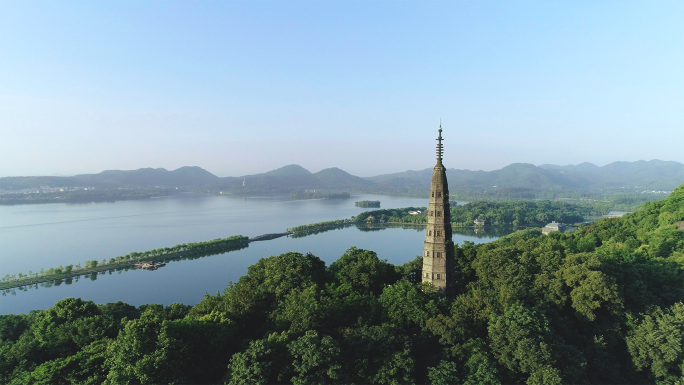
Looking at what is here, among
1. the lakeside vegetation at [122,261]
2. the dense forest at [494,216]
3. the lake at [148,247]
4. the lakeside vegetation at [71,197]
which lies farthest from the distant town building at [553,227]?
the lakeside vegetation at [71,197]

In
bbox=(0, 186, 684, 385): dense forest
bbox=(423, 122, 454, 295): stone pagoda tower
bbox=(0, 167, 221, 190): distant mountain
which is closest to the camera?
bbox=(0, 186, 684, 385): dense forest

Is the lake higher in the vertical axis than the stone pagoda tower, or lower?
lower

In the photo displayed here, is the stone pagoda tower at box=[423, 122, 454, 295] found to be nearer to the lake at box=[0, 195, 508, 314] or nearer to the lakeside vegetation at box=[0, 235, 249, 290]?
the lake at box=[0, 195, 508, 314]

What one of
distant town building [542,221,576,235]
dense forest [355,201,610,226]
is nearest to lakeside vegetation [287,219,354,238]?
dense forest [355,201,610,226]

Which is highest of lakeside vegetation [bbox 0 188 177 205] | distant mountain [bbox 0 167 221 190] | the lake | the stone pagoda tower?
distant mountain [bbox 0 167 221 190]

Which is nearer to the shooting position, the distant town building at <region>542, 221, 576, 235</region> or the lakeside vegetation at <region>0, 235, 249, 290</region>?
the lakeside vegetation at <region>0, 235, 249, 290</region>

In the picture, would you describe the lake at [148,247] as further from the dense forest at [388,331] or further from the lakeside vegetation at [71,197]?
the lakeside vegetation at [71,197]

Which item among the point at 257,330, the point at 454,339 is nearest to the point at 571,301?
the point at 454,339
